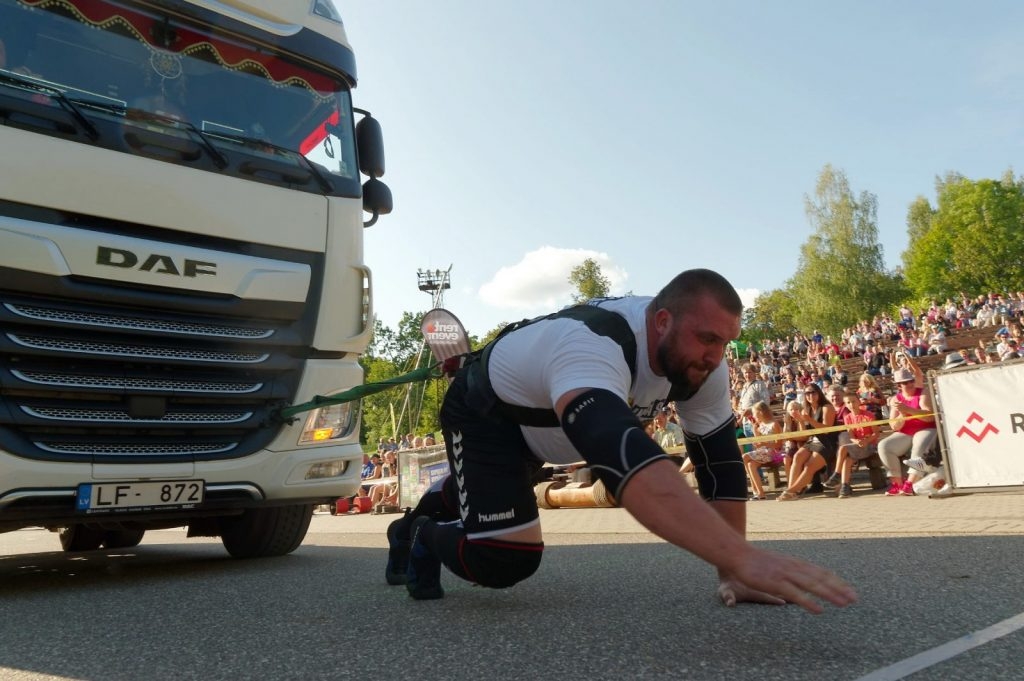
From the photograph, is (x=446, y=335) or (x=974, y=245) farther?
(x=974, y=245)

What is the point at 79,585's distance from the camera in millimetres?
5141

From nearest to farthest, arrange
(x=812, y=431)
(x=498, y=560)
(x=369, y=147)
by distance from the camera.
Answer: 1. (x=498, y=560)
2. (x=369, y=147)
3. (x=812, y=431)

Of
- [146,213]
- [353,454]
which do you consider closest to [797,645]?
[353,454]

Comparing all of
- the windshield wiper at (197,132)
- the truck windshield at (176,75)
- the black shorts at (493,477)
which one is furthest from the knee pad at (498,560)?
the truck windshield at (176,75)

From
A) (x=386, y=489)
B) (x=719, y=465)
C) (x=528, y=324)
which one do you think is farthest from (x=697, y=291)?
(x=386, y=489)

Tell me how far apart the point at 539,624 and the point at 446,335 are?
34.0ft

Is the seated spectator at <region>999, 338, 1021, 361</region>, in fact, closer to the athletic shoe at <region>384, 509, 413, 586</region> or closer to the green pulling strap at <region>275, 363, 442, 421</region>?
the green pulling strap at <region>275, 363, 442, 421</region>

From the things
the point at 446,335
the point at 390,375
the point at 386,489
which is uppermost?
the point at 390,375

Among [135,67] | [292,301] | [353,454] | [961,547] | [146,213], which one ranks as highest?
[135,67]

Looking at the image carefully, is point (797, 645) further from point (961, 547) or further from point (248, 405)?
point (248, 405)

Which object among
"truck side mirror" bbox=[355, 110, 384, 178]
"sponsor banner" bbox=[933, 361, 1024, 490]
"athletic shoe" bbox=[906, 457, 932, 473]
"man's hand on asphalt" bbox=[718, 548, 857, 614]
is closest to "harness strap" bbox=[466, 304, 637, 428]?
"man's hand on asphalt" bbox=[718, 548, 857, 614]

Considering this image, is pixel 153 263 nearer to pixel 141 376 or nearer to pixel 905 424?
pixel 141 376

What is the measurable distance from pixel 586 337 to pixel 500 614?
50.9 inches

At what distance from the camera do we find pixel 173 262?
15.3 ft
